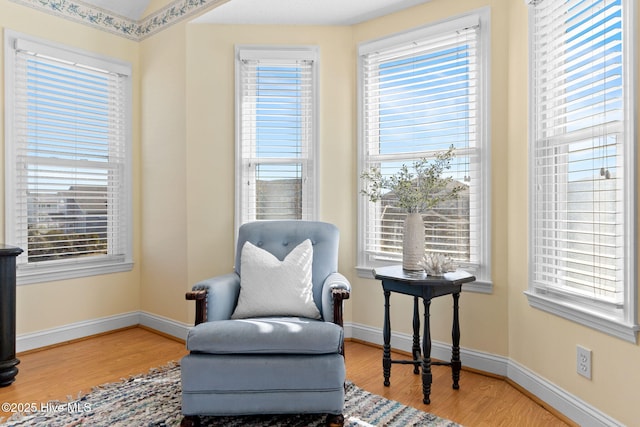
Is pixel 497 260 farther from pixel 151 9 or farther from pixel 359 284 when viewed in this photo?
pixel 151 9

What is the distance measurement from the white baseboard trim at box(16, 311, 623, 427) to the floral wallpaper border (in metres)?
2.50

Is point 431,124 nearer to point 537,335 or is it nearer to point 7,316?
point 537,335

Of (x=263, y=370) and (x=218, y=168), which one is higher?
(x=218, y=168)

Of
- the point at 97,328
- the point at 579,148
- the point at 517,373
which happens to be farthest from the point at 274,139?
the point at 517,373

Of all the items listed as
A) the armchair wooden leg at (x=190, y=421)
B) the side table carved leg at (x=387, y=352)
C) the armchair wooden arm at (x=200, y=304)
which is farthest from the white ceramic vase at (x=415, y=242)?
the armchair wooden leg at (x=190, y=421)

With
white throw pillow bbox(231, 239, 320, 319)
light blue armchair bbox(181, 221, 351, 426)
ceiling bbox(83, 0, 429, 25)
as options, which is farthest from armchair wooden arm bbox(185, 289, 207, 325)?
ceiling bbox(83, 0, 429, 25)

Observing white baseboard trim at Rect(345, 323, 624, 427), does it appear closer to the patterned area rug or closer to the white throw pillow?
the patterned area rug

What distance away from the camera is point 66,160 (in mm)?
3281

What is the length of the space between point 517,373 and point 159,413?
2.06 meters

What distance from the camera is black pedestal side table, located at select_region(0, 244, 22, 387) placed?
8.07ft

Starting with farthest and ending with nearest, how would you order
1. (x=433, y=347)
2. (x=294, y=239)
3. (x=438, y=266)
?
(x=433, y=347) → (x=294, y=239) → (x=438, y=266)

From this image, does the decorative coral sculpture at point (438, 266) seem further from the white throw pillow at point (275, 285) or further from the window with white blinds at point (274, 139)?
the window with white blinds at point (274, 139)

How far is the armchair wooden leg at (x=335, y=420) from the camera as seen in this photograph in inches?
76.5

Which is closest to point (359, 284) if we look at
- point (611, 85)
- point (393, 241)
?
point (393, 241)
